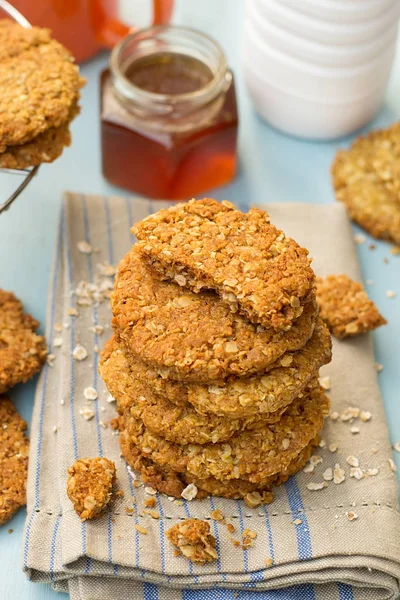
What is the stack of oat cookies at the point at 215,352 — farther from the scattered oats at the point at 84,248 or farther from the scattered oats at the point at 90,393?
the scattered oats at the point at 84,248

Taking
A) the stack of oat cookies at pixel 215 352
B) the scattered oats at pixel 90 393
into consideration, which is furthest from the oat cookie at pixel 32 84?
the scattered oats at pixel 90 393

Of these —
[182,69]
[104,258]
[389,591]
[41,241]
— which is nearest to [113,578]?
[389,591]

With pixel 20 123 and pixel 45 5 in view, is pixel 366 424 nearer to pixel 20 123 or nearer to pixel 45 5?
pixel 20 123

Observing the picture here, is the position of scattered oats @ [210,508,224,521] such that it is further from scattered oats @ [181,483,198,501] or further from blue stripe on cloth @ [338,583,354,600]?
blue stripe on cloth @ [338,583,354,600]

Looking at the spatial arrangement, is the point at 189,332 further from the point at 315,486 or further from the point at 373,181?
the point at 373,181

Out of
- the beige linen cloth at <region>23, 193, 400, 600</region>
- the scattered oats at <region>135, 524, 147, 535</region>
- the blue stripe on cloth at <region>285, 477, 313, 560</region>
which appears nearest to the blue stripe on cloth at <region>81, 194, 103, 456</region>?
the beige linen cloth at <region>23, 193, 400, 600</region>

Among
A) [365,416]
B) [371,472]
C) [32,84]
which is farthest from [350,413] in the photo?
[32,84]
